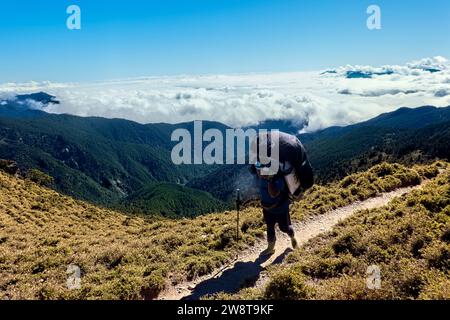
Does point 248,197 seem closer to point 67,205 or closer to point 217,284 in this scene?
point 217,284

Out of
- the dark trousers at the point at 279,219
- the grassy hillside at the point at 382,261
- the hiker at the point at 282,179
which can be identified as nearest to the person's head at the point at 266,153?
the hiker at the point at 282,179

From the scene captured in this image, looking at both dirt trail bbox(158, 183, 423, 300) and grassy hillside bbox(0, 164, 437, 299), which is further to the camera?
grassy hillside bbox(0, 164, 437, 299)

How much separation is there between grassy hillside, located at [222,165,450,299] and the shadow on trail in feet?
2.64

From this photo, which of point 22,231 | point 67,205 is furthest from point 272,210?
point 67,205

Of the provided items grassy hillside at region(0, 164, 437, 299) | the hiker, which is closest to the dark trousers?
the hiker

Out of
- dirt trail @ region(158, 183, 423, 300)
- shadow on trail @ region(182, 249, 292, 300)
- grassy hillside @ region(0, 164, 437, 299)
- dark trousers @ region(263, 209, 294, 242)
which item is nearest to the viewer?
shadow on trail @ region(182, 249, 292, 300)

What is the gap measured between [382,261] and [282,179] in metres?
3.95

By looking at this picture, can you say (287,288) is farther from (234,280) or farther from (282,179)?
(282,179)

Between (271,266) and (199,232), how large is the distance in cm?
647

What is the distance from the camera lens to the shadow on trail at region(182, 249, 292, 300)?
10992 mm

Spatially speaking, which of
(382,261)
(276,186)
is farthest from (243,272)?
(382,261)

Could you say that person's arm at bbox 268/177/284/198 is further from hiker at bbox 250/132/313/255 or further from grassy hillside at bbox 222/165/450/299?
grassy hillside at bbox 222/165/450/299

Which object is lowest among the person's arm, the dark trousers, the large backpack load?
the dark trousers

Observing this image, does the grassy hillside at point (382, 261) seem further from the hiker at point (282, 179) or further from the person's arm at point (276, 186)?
the person's arm at point (276, 186)
